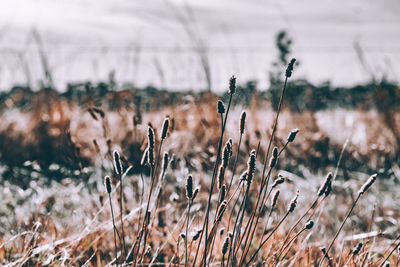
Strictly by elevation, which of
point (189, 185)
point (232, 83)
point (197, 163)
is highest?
point (232, 83)

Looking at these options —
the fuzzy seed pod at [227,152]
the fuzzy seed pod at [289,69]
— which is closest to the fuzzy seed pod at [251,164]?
the fuzzy seed pod at [227,152]

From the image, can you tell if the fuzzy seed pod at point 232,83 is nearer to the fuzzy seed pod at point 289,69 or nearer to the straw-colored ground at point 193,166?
the fuzzy seed pod at point 289,69

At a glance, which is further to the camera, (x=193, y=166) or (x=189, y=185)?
(x=193, y=166)

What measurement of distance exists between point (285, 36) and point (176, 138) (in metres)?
13.0

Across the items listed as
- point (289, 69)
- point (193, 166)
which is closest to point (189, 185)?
point (289, 69)

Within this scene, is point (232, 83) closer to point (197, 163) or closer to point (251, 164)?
point (251, 164)

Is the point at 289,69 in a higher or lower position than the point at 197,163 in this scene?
higher

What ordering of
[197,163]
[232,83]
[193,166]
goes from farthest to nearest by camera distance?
[197,163] → [193,166] → [232,83]

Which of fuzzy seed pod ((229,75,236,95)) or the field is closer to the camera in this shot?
fuzzy seed pod ((229,75,236,95))

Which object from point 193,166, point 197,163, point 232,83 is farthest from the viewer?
point 197,163

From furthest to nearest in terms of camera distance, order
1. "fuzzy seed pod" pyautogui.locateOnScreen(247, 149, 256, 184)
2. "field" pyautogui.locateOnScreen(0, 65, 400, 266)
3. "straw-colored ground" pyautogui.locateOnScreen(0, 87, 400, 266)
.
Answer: "straw-colored ground" pyautogui.locateOnScreen(0, 87, 400, 266) → "field" pyautogui.locateOnScreen(0, 65, 400, 266) → "fuzzy seed pod" pyautogui.locateOnScreen(247, 149, 256, 184)

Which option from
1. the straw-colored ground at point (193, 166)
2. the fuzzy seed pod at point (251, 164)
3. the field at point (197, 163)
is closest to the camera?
the fuzzy seed pod at point (251, 164)

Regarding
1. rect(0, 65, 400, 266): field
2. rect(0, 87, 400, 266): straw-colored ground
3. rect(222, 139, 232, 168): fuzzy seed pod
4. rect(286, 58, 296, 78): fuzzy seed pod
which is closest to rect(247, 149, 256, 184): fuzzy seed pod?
rect(222, 139, 232, 168): fuzzy seed pod

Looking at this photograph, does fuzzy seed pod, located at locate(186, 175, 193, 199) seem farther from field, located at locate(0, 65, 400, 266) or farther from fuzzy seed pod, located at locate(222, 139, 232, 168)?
field, located at locate(0, 65, 400, 266)
